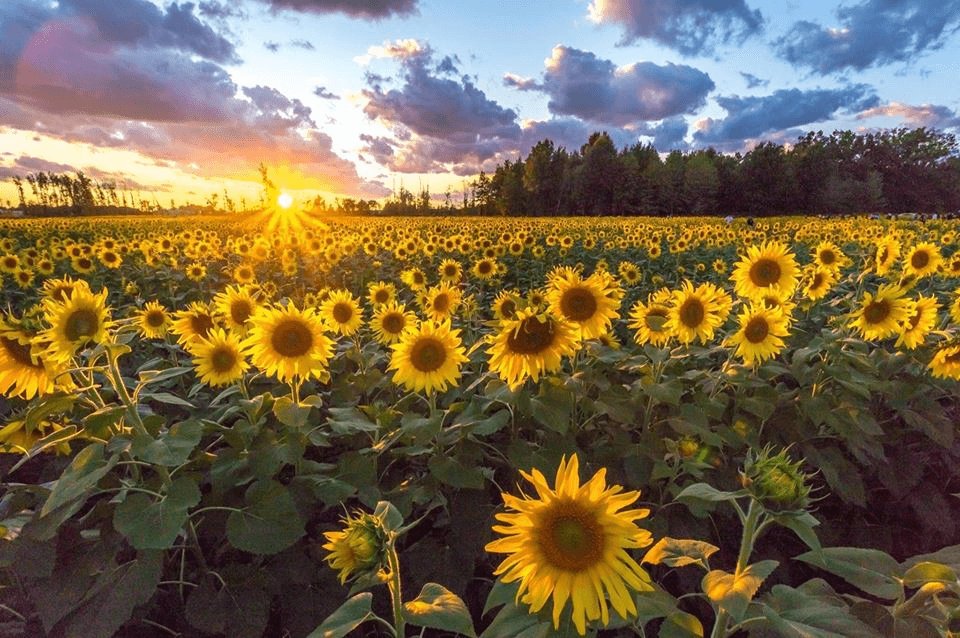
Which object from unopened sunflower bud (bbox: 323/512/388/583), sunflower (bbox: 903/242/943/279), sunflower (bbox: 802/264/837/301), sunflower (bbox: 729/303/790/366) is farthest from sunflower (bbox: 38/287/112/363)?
sunflower (bbox: 903/242/943/279)

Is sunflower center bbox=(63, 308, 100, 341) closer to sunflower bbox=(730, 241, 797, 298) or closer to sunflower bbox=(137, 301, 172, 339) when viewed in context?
sunflower bbox=(137, 301, 172, 339)

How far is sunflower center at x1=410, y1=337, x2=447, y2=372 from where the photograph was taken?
11.6 ft

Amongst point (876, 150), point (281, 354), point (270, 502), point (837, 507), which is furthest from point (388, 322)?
point (876, 150)

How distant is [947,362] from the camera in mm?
3582

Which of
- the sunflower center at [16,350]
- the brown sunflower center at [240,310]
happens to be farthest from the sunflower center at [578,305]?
the sunflower center at [16,350]

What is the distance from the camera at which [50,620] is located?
83.7 inches

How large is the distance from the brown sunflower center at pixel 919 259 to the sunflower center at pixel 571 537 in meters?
6.71

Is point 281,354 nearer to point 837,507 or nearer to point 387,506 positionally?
point 387,506

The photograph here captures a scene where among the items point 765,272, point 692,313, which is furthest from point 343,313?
point 765,272

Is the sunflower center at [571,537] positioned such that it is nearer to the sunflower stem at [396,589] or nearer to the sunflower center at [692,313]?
the sunflower stem at [396,589]

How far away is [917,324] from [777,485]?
386cm

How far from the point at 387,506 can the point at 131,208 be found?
123 meters

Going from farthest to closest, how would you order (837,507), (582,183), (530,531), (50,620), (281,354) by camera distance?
1. (582,183)
2. (837,507)
3. (281,354)
4. (50,620)
5. (530,531)

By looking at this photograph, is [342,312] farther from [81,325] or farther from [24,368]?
[24,368]
